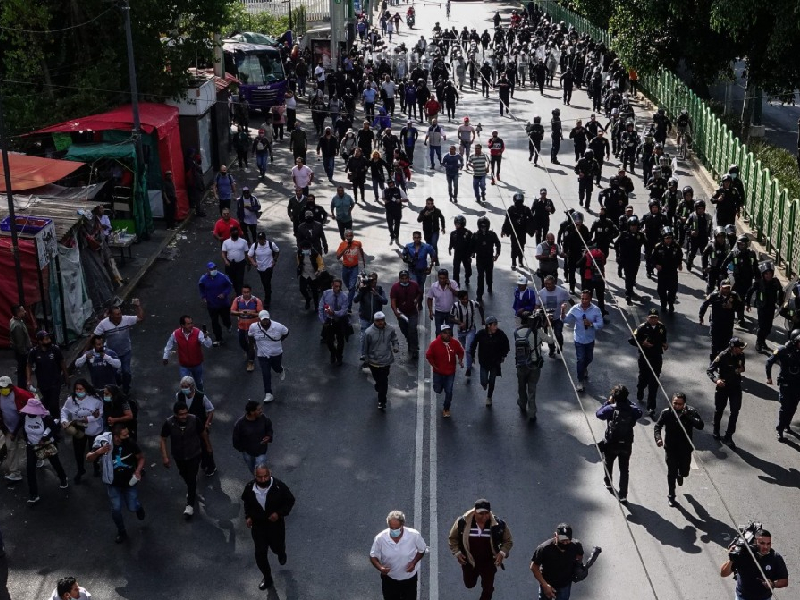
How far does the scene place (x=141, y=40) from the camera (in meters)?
25.7

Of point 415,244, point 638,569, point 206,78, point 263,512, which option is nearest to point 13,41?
point 206,78

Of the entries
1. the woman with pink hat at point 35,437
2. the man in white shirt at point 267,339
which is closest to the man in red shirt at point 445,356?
the man in white shirt at point 267,339

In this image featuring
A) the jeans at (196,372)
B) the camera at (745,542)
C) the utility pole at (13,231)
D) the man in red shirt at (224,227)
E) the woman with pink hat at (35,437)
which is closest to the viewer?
the camera at (745,542)

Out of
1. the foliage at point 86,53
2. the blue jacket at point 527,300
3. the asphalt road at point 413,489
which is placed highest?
the foliage at point 86,53

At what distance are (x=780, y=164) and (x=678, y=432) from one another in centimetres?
1592

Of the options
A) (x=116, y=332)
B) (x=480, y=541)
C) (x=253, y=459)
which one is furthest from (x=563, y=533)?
(x=116, y=332)

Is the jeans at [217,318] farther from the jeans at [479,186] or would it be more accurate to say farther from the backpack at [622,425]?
the jeans at [479,186]

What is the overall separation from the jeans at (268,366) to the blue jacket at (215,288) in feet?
6.38

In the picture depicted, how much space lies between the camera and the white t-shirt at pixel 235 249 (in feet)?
59.9

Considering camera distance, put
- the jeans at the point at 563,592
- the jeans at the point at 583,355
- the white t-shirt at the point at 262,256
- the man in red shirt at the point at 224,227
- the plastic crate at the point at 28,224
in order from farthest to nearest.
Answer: the man in red shirt at the point at 224,227, the white t-shirt at the point at 262,256, the plastic crate at the point at 28,224, the jeans at the point at 583,355, the jeans at the point at 563,592

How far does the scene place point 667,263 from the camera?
17812mm

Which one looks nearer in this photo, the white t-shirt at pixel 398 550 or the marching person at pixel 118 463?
the white t-shirt at pixel 398 550

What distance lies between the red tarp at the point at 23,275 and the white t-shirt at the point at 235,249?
2.78 metres

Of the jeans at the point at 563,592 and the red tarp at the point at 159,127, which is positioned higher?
the red tarp at the point at 159,127
